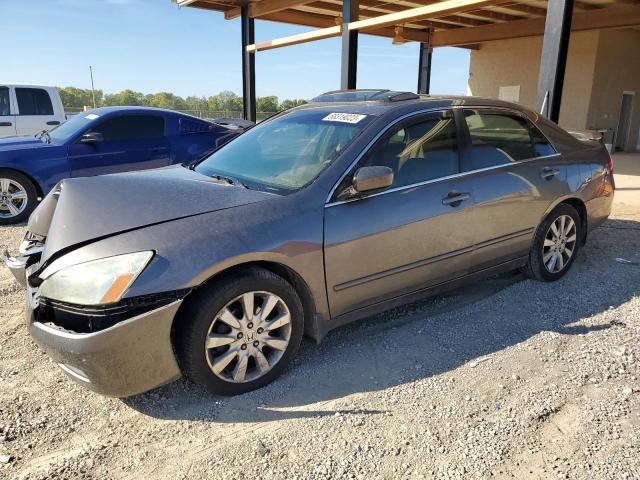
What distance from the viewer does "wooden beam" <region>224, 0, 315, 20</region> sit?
1145 cm

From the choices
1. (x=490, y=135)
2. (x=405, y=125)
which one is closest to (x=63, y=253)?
(x=405, y=125)

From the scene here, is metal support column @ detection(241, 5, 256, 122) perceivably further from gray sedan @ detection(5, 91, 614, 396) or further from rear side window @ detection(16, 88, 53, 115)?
gray sedan @ detection(5, 91, 614, 396)

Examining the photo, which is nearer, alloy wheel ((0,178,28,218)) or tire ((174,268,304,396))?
tire ((174,268,304,396))

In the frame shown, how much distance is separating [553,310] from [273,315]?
234 cm

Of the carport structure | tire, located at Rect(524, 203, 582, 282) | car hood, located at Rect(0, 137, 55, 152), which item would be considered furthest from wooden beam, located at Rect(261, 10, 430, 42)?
tire, located at Rect(524, 203, 582, 282)

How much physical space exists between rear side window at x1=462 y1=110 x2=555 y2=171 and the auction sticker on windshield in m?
0.89

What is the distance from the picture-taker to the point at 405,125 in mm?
3416

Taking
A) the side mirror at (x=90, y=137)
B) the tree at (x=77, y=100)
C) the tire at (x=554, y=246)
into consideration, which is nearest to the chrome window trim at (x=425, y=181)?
the tire at (x=554, y=246)

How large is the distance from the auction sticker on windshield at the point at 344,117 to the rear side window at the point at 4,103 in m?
8.94

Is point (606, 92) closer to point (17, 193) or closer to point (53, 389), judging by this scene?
point (17, 193)

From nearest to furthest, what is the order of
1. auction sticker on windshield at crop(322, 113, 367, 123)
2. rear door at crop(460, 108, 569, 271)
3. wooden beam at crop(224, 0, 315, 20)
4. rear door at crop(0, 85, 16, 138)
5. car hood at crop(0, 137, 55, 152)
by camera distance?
1. auction sticker on windshield at crop(322, 113, 367, 123)
2. rear door at crop(460, 108, 569, 271)
3. car hood at crop(0, 137, 55, 152)
4. rear door at crop(0, 85, 16, 138)
5. wooden beam at crop(224, 0, 315, 20)

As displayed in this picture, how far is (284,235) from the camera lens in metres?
2.78

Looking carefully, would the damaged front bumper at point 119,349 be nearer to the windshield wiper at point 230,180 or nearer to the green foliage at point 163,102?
the windshield wiper at point 230,180

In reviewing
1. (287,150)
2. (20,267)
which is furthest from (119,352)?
(287,150)
